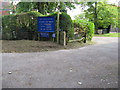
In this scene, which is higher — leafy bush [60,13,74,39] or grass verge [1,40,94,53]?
leafy bush [60,13,74,39]

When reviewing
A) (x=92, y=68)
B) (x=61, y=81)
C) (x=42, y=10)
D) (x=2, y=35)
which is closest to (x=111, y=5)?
(x=42, y=10)

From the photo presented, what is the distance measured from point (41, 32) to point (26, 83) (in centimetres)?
630

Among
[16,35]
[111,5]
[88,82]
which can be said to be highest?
[111,5]

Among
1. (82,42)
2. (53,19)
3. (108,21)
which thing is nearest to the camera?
(53,19)

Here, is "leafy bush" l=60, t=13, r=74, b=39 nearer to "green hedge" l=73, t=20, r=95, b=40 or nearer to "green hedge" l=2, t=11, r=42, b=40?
"green hedge" l=73, t=20, r=95, b=40

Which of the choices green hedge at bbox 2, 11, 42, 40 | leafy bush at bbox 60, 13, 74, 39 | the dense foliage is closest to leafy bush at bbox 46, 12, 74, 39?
leafy bush at bbox 60, 13, 74, 39

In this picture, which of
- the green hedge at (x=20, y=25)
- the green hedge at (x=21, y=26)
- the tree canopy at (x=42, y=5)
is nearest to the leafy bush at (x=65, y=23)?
the green hedge at (x=21, y=26)

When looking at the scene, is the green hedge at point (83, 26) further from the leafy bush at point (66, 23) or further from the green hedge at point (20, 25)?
the green hedge at point (20, 25)

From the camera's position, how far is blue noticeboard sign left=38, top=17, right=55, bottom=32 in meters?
8.63

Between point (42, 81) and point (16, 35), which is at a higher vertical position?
point (16, 35)

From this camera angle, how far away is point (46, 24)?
872 centimetres

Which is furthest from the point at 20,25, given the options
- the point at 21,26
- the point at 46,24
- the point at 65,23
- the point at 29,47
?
the point at 65,23

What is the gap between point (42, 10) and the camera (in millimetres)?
11953

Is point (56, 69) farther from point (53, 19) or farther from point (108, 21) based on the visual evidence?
point (108, 21)
